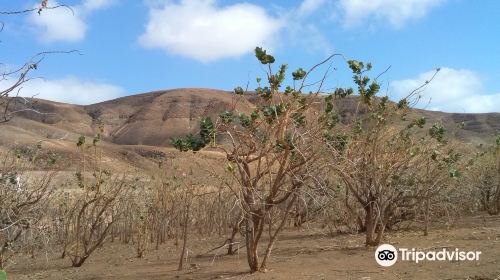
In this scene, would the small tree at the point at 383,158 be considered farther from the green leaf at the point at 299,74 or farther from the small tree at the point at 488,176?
the small tree at the point at 488,176

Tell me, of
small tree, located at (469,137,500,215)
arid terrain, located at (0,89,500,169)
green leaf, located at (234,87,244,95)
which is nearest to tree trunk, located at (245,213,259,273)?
green leaf, located at (234,87,244,95)

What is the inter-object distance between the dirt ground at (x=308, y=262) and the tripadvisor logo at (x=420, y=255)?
0.14 metres

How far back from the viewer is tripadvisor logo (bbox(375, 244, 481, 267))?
28.3ft

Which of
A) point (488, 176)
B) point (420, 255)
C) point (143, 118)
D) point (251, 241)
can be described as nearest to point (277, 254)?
point (251, 241)

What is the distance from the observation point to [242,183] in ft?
26.4

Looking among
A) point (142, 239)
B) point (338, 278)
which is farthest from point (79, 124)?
point (338, 278)

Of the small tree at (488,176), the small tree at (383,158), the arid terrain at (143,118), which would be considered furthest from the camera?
the arid terrain at (143,118)

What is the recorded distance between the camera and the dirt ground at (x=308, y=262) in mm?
7930

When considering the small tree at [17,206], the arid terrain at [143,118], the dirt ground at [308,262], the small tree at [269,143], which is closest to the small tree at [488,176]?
the dirt ground at [308,262]

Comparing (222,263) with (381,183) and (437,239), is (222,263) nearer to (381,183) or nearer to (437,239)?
(381,183)

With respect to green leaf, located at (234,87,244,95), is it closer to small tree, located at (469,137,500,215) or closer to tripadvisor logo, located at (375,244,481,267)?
tripadvisor logo, located at (375,244,481,267)

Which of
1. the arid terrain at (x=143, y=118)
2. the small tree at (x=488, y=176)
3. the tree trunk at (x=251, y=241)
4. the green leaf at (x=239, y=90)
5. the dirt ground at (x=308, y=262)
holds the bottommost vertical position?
the dirt ground at (x=308, y=262)

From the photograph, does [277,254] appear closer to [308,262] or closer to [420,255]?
[308,262]

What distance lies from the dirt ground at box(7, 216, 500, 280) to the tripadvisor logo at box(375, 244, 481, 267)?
14 cm
